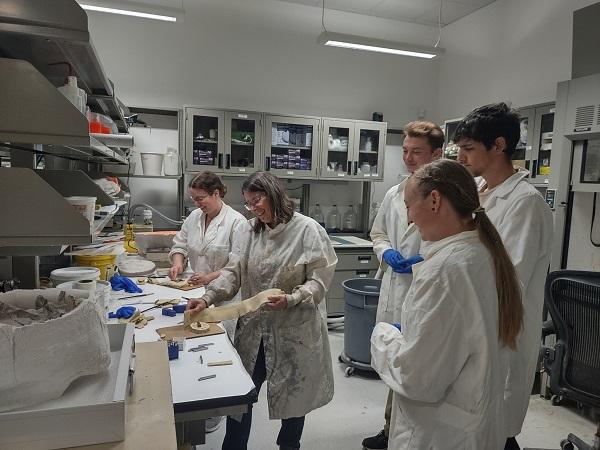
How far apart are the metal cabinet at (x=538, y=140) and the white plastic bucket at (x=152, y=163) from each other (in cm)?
300

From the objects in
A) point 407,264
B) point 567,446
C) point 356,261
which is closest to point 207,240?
point 407,264

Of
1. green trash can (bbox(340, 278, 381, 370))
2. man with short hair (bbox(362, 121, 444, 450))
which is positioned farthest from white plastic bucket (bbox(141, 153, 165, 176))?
man with short hair (bbox(362, 121, 444, 450))

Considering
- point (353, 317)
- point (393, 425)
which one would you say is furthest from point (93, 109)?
point (393, 425)

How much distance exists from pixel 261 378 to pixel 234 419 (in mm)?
196

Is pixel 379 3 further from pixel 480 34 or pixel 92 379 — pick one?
pixel 92 379

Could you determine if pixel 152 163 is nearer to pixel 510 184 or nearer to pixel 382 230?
pixel 382 230

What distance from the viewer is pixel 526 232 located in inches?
55.6

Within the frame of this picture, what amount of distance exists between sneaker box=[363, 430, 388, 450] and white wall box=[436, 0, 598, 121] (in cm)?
307

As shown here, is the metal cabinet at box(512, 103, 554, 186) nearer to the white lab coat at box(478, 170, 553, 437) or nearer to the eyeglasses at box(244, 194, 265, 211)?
the white lab coat at box(478, 170, 553, 437)

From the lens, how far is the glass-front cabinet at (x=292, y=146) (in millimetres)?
4133

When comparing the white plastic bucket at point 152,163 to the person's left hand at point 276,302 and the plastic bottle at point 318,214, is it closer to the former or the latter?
the plastic bottle at point 318,214

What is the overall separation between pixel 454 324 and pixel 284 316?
84 centimetres

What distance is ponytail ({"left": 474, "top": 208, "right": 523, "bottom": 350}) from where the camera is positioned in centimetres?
104

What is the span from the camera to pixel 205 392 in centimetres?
123
